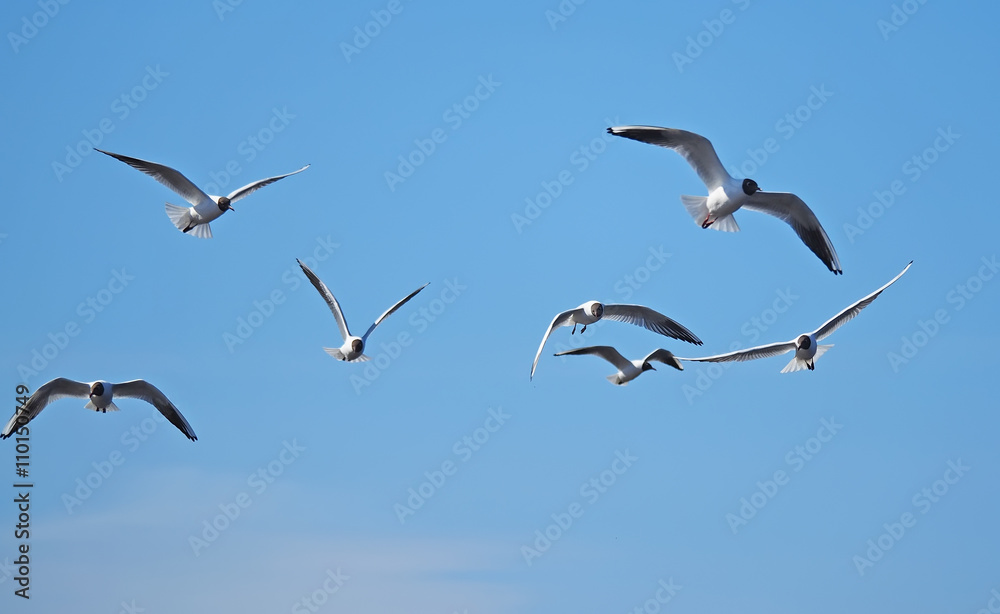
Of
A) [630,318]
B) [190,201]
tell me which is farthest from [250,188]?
[630,318]

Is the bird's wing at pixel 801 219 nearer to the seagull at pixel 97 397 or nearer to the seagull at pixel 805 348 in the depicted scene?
the seagull at pixel 805 348

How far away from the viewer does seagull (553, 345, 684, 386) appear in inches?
1090

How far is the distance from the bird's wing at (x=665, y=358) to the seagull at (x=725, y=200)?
410cm

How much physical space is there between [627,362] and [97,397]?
28.8ft

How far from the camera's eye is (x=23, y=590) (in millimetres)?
23422

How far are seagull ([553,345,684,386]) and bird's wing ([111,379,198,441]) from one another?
6.67 metres

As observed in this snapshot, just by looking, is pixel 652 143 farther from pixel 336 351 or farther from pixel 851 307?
pixel 336 351

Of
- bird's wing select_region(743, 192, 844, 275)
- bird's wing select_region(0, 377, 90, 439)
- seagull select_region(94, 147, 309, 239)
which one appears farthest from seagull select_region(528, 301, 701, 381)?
bird's wing select_region(0, 377, 90, 439)

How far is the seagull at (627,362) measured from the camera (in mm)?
27688

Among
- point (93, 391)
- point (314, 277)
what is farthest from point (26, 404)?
point (314, 277)

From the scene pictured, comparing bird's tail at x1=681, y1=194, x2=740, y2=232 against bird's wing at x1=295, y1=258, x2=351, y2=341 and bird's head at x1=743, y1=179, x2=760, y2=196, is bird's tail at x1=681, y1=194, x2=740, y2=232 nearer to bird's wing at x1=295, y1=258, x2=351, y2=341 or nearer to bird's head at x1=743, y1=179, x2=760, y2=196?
Result: bird's head at x1=743, y1=179, x2=760, y2=196

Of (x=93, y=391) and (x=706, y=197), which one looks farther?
(x=93, y=391)

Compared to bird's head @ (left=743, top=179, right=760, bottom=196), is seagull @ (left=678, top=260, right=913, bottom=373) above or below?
below

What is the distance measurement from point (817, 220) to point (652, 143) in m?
3.04
